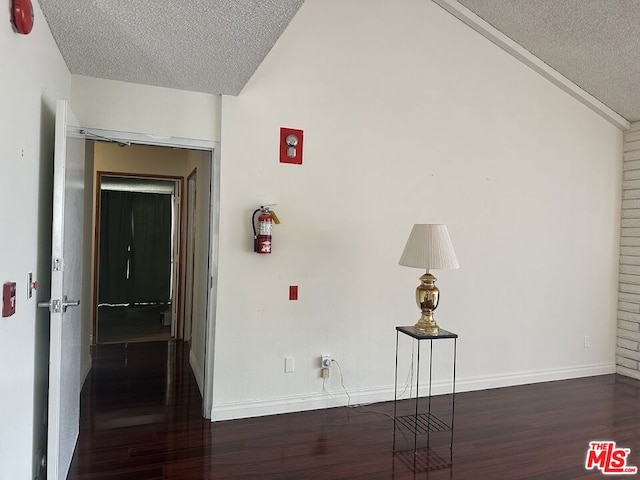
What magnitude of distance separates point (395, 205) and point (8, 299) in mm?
2741

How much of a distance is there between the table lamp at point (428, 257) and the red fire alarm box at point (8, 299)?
7.07 ft

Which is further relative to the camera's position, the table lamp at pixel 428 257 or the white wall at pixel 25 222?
the table lamp at pixel 428 257

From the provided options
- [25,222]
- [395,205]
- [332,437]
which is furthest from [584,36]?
[25,222]

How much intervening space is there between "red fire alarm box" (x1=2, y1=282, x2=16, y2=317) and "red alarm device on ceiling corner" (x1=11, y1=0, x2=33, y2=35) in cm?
91

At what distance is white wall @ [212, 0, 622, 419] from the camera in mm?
3295

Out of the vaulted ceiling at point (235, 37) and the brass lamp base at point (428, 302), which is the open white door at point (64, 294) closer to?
the vaulted ceiling at point (235, 37)

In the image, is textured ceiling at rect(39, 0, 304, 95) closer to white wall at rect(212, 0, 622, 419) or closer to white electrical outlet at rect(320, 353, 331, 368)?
white wall at rect(212, 0, 622, 419)

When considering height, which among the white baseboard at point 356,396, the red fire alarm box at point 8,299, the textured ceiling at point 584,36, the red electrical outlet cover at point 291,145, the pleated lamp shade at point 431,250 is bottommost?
the white baseboard at point 356,396

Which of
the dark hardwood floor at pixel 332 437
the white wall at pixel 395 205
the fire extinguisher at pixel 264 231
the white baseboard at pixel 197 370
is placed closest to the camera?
the dark hardwood floor at pixel 332 437

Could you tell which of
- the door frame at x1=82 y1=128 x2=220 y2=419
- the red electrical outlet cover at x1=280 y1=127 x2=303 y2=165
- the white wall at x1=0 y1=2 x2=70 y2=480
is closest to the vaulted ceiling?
the white wall at x1=0 y1=2 x2=70 y2=480

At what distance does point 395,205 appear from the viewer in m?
3.68

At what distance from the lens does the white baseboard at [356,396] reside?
325cm

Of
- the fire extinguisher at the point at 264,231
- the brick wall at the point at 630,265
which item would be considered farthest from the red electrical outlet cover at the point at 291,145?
the brick wall at the point at 630,265

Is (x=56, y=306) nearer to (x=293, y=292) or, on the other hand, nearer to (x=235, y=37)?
(x=235, y=37)
